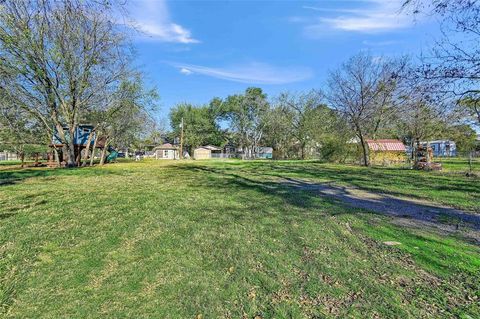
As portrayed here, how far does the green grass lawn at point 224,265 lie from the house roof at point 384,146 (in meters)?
24.3

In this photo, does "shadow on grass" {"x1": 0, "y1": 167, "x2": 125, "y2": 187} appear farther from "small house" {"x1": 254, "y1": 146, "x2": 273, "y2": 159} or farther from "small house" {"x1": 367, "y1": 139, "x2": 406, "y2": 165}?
"small house" {"x1": 254, "y1": 146, "x2": 273, "y2": 159}

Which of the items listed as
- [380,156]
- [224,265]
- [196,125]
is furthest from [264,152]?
[224,265]

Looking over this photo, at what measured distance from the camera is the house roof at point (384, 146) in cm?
2715

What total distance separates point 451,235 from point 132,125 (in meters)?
24.9

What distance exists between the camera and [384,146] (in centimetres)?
2930

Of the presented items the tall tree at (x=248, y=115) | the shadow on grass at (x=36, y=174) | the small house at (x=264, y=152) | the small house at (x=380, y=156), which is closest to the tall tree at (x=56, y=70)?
the shadow on grass at (x=36, y=174)

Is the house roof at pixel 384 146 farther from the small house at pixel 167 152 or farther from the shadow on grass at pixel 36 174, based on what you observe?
the small house at pixel 167 152

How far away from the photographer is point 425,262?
3170 mm

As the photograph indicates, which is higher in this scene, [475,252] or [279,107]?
[279,107]

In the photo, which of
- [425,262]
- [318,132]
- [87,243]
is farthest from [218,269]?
[318,132]

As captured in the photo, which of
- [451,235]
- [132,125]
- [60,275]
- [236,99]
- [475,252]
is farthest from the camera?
[236,99]

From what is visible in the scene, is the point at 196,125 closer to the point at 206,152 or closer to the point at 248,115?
the point at 206,152

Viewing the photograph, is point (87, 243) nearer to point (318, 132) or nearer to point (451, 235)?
point (451, 235)

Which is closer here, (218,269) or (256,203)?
(218,269)
